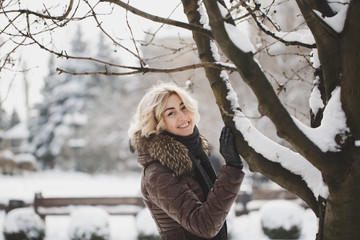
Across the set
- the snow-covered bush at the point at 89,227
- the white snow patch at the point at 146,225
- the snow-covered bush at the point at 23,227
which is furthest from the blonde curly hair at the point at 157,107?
the snow-covered bush at the point at 23,227

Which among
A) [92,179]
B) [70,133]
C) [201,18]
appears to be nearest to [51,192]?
[92,179]

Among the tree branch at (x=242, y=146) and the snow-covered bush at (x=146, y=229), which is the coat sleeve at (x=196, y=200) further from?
the snow-covered bush at (x=146, y=229)

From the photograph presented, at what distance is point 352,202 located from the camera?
4.82 feet

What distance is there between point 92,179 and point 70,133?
5.15 meters

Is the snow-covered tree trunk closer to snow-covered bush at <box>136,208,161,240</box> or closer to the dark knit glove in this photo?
the dark knit glove

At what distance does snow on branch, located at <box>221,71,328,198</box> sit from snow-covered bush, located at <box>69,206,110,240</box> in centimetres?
596

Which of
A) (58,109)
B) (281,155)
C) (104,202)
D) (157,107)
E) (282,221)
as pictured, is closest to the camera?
(281,155)

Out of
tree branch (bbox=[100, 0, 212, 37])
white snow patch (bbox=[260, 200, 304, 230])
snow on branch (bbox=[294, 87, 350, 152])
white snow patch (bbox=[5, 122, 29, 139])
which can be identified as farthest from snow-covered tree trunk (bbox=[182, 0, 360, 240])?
white snow patch (bbox=[5, 122, 29, 139])

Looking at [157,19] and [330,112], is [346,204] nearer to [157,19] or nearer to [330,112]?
[330,112]

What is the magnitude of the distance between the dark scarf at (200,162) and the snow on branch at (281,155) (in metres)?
0.45

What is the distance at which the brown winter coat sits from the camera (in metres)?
1.80

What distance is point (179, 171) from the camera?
2.00 metres

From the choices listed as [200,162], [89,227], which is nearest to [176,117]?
[200,162]

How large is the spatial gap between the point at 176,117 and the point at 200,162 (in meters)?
0.41
